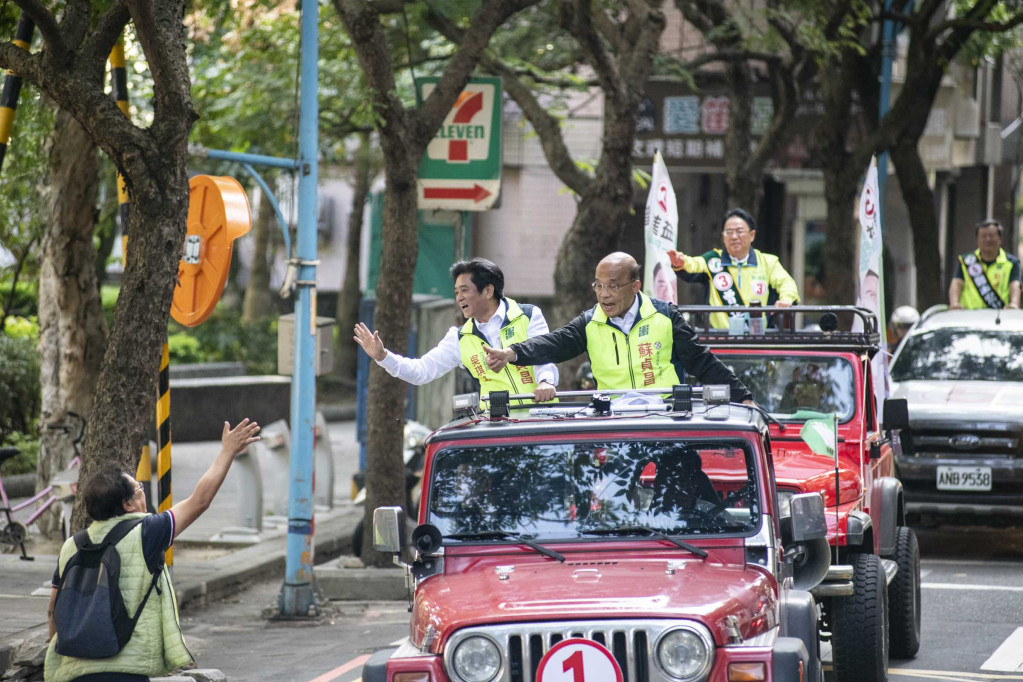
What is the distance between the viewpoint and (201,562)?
39.9ft

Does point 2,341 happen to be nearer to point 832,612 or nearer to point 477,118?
point 477,118

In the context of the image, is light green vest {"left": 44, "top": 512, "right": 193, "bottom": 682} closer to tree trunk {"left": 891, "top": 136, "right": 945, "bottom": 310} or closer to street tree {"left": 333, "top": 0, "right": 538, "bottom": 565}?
street tree {"left": 333, "top": 0, "right": 538, "bottom": 565}

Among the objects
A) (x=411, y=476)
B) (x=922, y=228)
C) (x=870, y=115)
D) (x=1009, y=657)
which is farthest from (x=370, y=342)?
(x=922, y=228)

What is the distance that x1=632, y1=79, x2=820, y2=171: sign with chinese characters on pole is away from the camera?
844 inches

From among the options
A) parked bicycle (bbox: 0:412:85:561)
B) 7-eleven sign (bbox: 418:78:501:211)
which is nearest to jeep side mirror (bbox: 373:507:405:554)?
parked bicycle (bbox: 0:412:85:561)

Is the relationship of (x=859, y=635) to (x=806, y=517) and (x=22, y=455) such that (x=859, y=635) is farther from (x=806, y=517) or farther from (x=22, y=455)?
(x=22, y=455)

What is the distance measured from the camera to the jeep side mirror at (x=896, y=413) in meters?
8.63

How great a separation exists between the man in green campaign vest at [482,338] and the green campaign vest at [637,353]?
0.53 meters

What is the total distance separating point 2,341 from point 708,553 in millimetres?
12577

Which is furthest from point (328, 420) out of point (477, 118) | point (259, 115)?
point (477, 118)

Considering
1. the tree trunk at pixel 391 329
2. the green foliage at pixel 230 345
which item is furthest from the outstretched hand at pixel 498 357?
the green foliage at pixel 230 345

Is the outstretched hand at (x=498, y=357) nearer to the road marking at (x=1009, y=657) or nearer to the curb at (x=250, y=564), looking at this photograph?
the road marking at (x=1009, y=657)

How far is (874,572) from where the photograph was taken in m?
7.22

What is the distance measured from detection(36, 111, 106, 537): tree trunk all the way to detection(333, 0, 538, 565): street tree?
256cm
